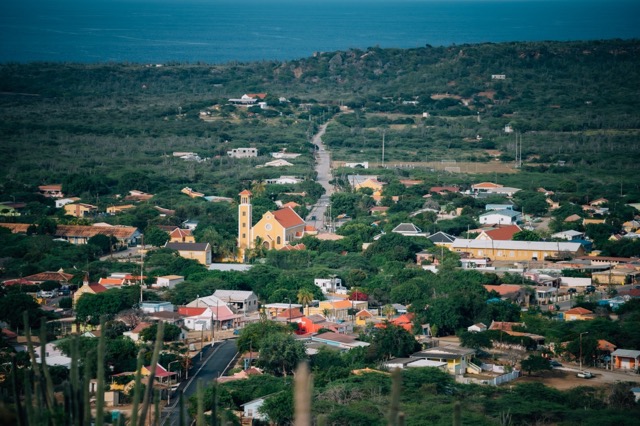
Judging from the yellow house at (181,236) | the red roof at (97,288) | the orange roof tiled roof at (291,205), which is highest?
the orange roof tiled roof at (291,205)

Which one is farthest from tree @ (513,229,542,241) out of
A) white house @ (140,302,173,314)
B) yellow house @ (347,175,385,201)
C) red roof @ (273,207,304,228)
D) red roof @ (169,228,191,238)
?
white house @ (140,302,173,314)

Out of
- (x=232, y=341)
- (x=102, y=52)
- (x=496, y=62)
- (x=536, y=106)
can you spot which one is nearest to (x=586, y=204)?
(x=232, y=341)

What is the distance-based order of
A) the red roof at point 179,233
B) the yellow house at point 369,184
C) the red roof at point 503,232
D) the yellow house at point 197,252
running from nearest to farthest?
1. the yellow house at point 197,252
2. the red roof at point 179,233
3. the red roof at point 503,232
4. the yellow house at point 369,184

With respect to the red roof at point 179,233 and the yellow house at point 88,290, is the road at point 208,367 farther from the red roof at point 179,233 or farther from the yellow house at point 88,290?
the red roof at point 179,233

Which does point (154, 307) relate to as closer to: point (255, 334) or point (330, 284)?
point (255, 334)

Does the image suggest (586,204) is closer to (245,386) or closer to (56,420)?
(245,386)

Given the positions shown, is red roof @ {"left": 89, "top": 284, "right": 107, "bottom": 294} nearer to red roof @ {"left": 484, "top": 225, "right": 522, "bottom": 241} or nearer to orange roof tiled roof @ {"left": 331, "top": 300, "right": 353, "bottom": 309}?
orange roof tiled roof @ {"left": 331, "top": 300, "right": 353, "bottom": 309}

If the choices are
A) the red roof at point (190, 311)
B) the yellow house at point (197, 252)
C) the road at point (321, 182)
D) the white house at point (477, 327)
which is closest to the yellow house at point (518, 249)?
the road at point (321, 182)
